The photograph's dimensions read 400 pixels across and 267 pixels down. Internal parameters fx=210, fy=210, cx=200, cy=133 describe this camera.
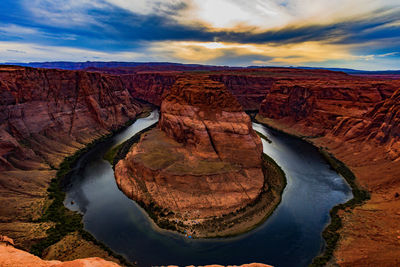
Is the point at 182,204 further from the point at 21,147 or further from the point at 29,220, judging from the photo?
the point at 21,147

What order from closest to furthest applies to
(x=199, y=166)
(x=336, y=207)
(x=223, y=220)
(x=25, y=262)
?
(x=25, y=262), (x=223, y=220), (x=336, y=207), (x=199, y=166)

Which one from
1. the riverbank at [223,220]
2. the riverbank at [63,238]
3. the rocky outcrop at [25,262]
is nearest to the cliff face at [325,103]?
the riverbank at [223,220]

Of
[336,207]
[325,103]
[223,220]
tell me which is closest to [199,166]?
[223,220]

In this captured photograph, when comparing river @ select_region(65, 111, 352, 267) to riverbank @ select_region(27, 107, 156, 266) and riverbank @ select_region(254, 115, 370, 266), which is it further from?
riverbank @ select_region(27, 107, 156, 266)

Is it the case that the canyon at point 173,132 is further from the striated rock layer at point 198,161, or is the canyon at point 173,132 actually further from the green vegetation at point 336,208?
the green vegetation at point 336,208

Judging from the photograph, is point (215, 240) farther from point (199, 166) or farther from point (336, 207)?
point (336, 207)

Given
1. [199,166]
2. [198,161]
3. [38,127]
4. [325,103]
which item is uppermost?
[325,103]
